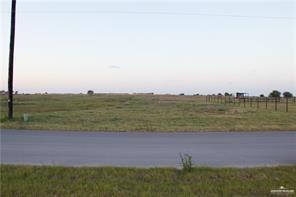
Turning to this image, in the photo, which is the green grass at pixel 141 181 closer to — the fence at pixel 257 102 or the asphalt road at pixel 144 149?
the asphalt road at pixel 144 149

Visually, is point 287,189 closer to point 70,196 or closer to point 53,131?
point 70,196

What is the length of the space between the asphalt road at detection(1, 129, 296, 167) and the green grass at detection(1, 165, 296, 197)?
1.09m

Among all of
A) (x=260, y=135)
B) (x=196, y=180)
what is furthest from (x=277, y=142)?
(x=196, y=180)

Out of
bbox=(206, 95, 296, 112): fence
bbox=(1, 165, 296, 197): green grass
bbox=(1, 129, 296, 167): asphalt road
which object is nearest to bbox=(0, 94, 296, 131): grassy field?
bbox=(1, 129, 296, 167): asphalt road

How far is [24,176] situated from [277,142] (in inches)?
356

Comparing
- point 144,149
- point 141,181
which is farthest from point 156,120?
point 141,181

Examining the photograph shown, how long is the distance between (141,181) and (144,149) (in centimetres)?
456

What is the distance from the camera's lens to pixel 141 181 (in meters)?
8.38

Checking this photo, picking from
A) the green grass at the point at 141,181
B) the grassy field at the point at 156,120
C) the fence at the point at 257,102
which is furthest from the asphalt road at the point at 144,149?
the fence at the point at 257,102

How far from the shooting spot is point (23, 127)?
19.4 m

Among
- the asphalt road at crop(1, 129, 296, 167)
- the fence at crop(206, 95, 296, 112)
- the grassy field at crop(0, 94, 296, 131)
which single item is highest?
the fence at crop(206, 95, 296, 112)

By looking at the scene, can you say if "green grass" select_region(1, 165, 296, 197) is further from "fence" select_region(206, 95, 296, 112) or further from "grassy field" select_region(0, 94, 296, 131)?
"fence" select_region(206, 95, 296, 112)

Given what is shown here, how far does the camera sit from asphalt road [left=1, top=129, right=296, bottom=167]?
10.8 metres

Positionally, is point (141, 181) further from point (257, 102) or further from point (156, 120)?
point (257, 102)
